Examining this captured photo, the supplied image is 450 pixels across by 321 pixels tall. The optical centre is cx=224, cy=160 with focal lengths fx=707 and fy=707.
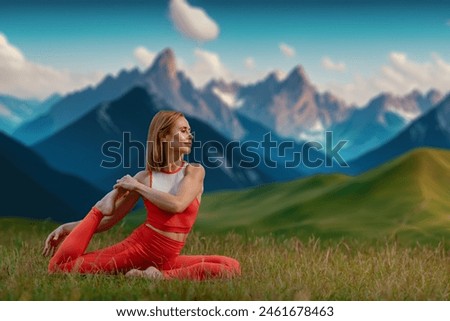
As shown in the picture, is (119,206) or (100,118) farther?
(100,118)

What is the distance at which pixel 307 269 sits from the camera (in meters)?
8.50

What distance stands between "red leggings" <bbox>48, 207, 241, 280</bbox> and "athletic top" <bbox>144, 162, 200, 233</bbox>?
0.14 metres

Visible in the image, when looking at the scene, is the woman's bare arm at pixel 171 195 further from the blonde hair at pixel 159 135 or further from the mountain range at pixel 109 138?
the mountain range at pixel 109 138

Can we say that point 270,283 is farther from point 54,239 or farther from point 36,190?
point 36,190

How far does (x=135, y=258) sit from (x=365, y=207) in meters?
7.71

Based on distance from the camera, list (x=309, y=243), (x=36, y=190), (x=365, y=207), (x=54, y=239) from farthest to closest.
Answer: (x=36, y=190) < (x=365, y=207) < (x=309, y=243) < (x=54, y=239)

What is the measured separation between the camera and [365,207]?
14672mm

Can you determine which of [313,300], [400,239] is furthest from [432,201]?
[313,300]

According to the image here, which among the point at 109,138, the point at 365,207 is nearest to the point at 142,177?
the point at 365,207

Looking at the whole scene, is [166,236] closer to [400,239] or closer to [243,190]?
[400,239]

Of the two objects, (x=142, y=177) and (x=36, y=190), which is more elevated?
(x=142, y=177)

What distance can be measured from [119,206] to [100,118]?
42.8 metres

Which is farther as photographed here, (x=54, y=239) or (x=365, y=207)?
(x=365, y=207)

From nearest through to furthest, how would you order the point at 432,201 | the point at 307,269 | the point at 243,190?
1. the point at 307,269
2. the point at 432,201
3. the point at 243,190
